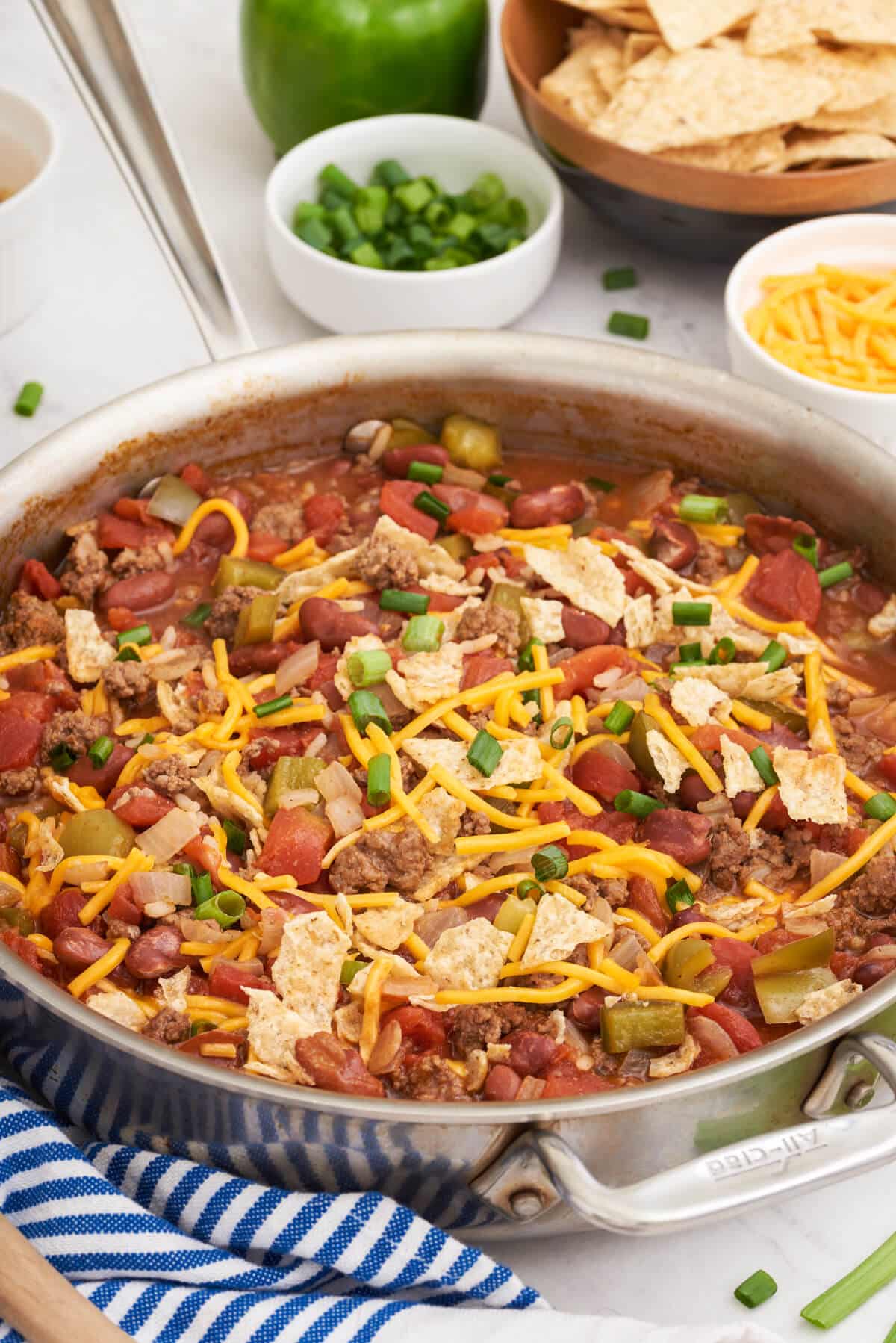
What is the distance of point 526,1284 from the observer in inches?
107

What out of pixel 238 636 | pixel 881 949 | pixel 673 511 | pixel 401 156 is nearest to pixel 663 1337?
pixel 881 949

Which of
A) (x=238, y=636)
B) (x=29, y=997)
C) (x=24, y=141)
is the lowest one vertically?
(x=238, y=636)

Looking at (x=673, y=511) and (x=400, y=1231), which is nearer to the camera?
(x=400, y=1231)

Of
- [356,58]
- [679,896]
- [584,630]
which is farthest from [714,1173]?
[356,58]

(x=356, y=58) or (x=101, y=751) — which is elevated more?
(x=356, y=58)

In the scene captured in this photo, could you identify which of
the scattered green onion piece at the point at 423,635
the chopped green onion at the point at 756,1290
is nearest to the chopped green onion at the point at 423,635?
the scattered green onion piece at the point at 423,635

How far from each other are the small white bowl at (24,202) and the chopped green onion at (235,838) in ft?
6.76

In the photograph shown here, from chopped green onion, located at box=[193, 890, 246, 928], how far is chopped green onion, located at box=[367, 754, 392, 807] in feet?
1.12

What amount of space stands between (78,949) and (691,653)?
1.50m

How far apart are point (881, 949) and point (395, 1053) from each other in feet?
3.17

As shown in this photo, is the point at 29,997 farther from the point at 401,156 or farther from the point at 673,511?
the point at 401,156

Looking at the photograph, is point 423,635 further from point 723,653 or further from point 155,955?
point 155,955

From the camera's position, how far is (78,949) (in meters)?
2.93

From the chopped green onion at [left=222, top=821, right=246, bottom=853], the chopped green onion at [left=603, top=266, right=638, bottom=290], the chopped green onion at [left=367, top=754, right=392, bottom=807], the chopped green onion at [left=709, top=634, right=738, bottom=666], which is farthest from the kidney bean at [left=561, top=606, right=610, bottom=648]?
the chopped green onion at [left=603, top=266, right=638, bottom=290]
